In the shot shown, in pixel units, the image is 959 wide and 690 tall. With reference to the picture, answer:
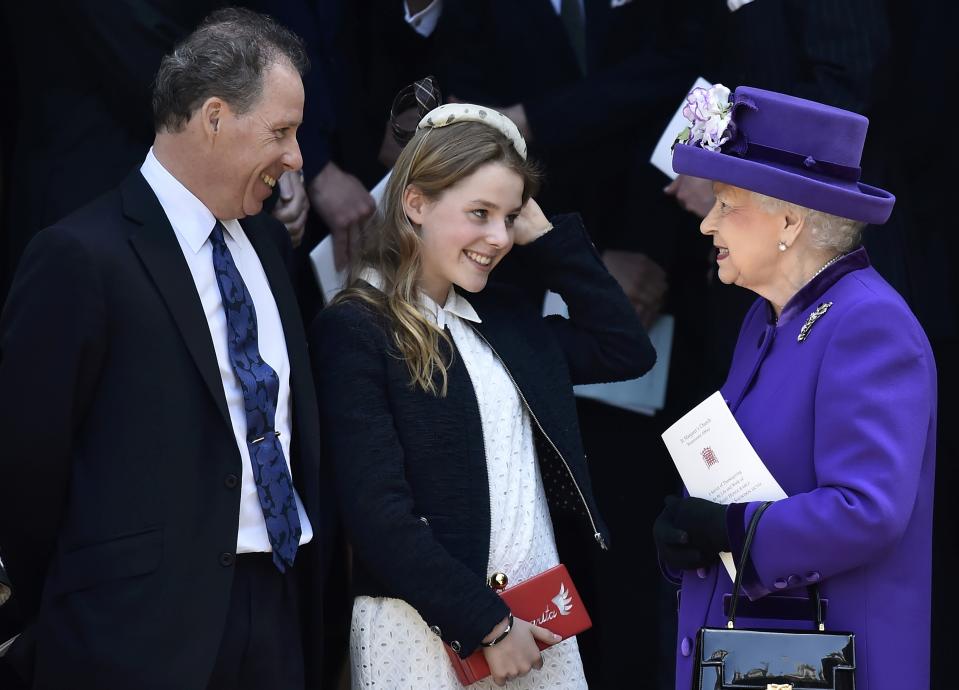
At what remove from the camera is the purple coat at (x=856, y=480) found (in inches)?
95.6

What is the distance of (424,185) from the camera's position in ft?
10.3

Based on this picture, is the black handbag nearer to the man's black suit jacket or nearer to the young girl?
the young girl

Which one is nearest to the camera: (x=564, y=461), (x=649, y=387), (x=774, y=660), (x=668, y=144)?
(x=774, y=660)

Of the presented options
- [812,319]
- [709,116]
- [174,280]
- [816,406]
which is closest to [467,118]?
[709,116]

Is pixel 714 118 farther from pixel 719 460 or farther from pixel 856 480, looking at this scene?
pixel 856 480

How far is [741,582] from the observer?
2533mm

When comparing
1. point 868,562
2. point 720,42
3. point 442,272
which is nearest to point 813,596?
point 868,562

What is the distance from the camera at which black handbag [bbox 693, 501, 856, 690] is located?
240 centimetres

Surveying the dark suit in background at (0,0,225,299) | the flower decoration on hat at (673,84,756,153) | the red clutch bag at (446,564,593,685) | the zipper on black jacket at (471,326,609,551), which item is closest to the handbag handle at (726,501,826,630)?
the red clutch bag at (446,564,593,685)

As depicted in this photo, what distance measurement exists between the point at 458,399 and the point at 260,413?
47 centimetres

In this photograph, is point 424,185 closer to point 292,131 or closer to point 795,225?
point 292,131

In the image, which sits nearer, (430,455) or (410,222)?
(430,455)

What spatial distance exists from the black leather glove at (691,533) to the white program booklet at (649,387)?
1498mm

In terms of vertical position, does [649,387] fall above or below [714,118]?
below
